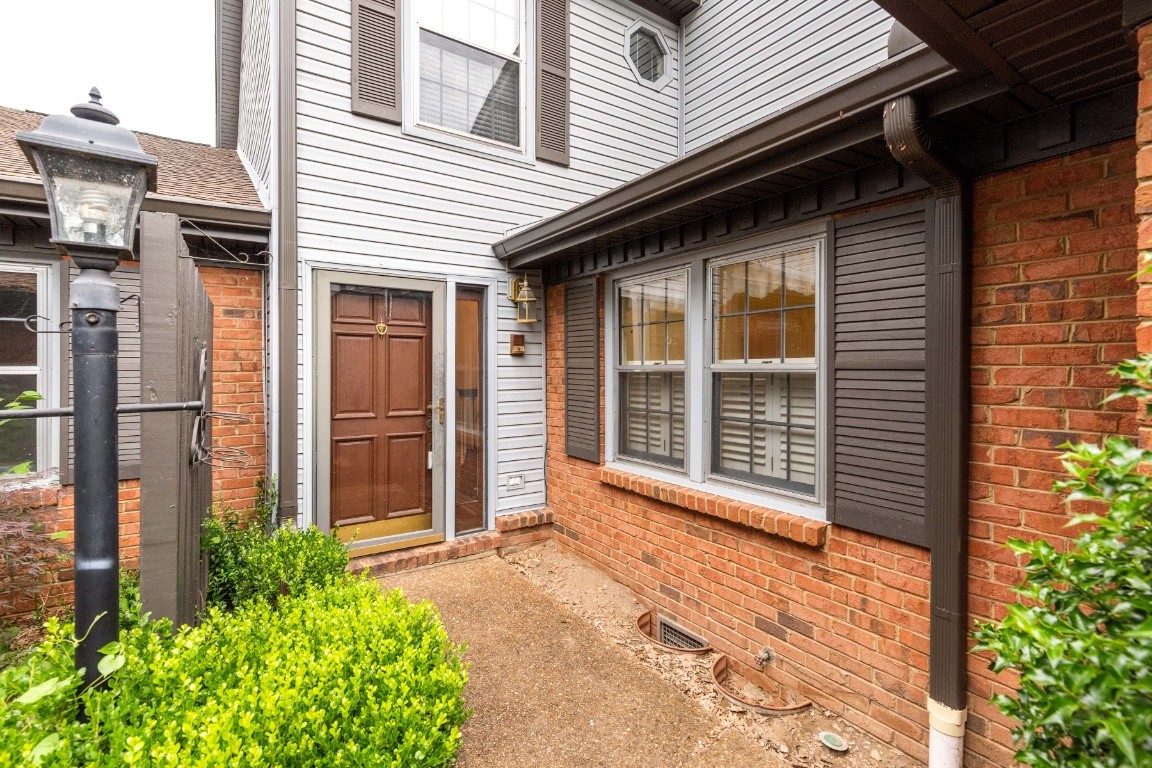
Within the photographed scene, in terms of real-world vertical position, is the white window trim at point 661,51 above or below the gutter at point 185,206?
above

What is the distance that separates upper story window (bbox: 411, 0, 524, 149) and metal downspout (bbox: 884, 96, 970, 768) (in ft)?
12.5

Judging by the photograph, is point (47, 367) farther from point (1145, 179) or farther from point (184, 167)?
point (1145, 179)

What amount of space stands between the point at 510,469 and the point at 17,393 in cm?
338

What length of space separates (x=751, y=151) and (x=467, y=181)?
2.87m

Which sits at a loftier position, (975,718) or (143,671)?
(143,671)

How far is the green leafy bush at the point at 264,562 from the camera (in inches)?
119

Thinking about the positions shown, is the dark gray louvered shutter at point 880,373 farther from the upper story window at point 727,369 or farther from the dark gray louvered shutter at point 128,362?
Answer: the dark gray louvered shutter at point 128,362

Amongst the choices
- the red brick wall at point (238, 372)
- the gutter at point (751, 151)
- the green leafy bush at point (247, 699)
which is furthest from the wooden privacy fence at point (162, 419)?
the gutter at point (751, 151)

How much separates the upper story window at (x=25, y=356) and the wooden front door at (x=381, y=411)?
1689 millimetres

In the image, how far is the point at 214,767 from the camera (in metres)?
1.22

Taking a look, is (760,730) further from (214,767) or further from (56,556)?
(56,556)

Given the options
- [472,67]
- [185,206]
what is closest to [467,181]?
[472,67]

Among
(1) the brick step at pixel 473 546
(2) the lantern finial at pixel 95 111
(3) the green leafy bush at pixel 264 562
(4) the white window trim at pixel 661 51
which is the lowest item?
(1) the brick step at pixel 473 546

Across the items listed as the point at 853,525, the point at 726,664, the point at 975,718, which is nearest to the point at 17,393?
the point at 726,664
